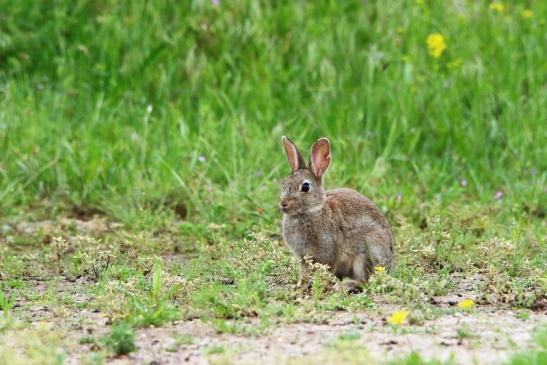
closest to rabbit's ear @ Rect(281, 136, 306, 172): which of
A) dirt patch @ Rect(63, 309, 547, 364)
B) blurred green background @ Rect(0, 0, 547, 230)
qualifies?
blurred green background @ Rect(0, 0, 547, 230)

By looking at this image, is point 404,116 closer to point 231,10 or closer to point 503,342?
point 231,10

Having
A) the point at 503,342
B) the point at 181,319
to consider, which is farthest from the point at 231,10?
the point at 503,342

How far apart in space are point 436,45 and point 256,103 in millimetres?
1845

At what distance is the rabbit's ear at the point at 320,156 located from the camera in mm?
7250

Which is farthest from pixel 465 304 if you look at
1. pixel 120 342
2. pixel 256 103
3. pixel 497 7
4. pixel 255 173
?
pixel 497 7

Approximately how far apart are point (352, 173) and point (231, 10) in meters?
2.77

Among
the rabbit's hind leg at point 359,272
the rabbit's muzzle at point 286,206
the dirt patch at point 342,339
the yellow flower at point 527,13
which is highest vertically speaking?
the yellow flower at point 527,13

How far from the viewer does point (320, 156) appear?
24.0 feet

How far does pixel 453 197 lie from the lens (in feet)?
30.0

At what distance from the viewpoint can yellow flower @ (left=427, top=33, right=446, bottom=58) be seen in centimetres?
1075

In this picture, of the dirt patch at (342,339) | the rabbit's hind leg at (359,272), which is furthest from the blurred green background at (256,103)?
the dirt patch at (342,339)

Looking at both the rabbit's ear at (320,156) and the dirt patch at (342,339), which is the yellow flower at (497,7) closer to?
the rabbit's ear at (320,156)

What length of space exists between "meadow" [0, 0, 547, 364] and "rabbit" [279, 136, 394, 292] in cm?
21

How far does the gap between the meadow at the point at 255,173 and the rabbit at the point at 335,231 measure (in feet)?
0.70
